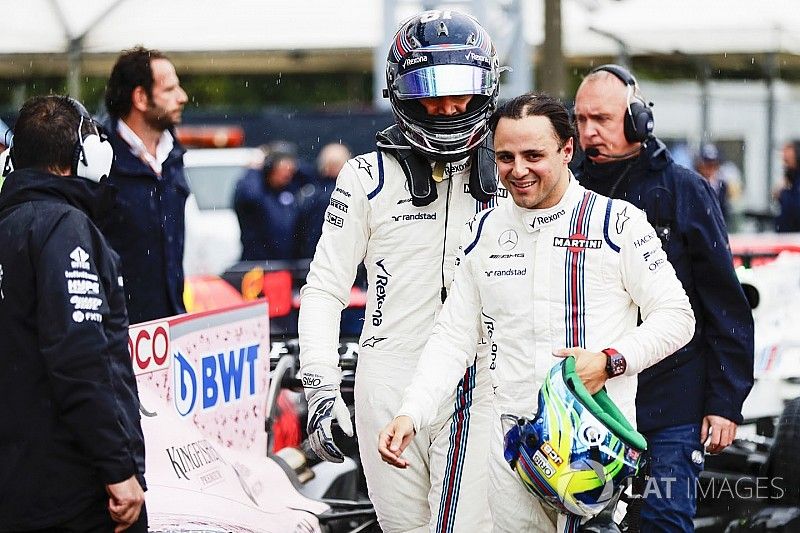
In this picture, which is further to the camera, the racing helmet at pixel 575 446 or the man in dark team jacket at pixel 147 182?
the man in dark team jacket at pixel 147 182

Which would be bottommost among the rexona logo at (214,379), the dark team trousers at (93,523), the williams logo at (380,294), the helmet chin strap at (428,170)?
the dark team trousers at (93,523)

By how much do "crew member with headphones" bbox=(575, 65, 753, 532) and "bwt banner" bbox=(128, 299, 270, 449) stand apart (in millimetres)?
1411

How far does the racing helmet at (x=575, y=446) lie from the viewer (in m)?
3.75

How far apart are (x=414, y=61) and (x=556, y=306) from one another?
1.07 meters

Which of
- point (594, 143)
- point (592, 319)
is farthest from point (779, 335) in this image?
point (592, 319)

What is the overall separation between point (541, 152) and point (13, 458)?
1718 mm

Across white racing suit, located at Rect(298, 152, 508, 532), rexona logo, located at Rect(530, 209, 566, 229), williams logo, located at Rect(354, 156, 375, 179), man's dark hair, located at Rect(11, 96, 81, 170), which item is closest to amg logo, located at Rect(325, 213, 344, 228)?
white racing suit, located at Rect(298, 152, 508, 532)

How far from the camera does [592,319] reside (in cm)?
406

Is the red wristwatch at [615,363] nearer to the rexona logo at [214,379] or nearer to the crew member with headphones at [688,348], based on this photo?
the crew member with headphones at [688,348]

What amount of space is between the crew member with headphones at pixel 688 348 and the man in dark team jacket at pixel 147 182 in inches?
82.4

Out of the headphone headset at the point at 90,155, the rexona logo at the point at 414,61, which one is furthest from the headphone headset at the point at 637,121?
the headphone headset at the point at 90,155

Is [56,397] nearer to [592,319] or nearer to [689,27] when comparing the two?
[592,319]

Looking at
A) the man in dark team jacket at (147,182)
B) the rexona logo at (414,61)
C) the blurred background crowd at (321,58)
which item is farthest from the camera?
the blurred background crowd at (321,58)

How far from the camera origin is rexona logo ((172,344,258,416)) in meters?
4.78
